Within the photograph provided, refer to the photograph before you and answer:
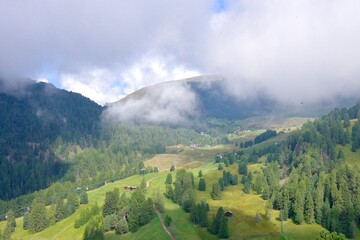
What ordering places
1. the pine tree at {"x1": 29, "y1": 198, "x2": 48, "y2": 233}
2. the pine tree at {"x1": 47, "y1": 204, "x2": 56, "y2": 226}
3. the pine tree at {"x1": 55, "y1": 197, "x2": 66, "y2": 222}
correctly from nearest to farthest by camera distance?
the pine tree at {"x1": 29, "y1": 198, "x2": 48, "y2": 233}
the pine tree at {"x1": 47, "y1": 204, "x2": 56, "y2": 226}
the pine tree at {"x1": 55, "y1": 197, "x2": 66, "y2": 222}

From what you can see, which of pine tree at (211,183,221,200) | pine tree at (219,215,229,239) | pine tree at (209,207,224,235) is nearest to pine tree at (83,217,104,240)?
pine tree at (209,207,224,235)

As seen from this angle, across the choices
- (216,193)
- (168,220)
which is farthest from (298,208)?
(168,220)

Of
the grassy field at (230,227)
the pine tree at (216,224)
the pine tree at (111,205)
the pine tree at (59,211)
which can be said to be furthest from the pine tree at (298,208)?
the pine tree at (59,211)

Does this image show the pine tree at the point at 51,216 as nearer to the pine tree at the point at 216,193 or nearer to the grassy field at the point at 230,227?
the grassy field at the point at 230,227

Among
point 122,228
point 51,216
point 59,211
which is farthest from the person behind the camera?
point 59,211

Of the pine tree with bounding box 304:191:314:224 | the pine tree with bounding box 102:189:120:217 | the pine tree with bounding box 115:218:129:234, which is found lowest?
the pine tree with bounding box 304:191:314:224

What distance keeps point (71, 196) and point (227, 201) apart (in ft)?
261

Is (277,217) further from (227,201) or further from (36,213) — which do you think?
(36,213)

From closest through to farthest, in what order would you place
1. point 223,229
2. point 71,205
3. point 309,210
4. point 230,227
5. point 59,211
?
point 223,229, point 230,227, point 309,210, point 59,211, point 71,205

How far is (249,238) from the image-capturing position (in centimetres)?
13100

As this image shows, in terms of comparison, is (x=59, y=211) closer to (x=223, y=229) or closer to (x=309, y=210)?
(x=223, y=229)

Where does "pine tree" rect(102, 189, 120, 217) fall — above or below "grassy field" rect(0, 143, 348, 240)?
above

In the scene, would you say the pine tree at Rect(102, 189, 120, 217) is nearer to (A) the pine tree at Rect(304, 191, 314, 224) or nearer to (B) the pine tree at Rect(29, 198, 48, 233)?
(B) the pine tree at Rect(29, 198, 48, 233)

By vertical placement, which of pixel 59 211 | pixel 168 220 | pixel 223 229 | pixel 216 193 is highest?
pixel 59 211
